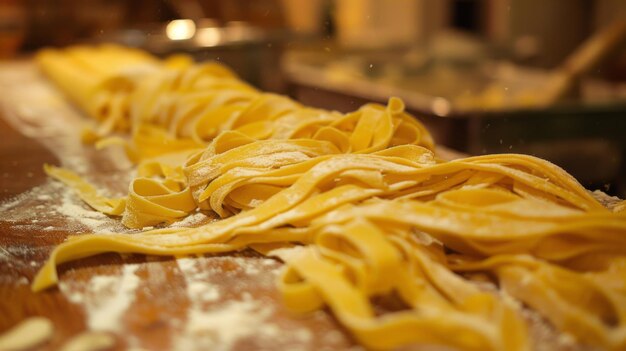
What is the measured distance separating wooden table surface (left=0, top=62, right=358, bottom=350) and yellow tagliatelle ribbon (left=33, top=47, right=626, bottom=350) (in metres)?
0.04

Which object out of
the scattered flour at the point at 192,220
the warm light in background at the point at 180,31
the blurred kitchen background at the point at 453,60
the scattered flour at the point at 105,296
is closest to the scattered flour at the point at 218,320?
the scattered flour at the point at 105,296

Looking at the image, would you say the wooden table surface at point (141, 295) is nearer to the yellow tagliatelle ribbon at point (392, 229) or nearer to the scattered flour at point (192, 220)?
the yellow tagliatelle ribbon at point (392, 229)

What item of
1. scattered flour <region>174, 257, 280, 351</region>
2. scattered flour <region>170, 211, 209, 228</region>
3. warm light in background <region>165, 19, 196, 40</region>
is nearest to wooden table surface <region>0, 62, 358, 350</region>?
scattered flour <region>174, 257, 280, 351</region>

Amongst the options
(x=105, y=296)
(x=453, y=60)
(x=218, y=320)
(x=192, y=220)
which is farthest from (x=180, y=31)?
(x=218, y=320)

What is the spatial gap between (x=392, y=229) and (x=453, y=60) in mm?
4282

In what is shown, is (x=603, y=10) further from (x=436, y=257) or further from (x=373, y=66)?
(x=436, y=257)

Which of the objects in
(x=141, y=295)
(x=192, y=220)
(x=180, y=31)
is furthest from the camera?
(x=180, y=31)

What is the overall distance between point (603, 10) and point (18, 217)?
8713 mm

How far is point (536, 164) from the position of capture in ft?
4.71

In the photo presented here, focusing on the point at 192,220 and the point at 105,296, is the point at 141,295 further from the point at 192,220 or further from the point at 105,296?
the point at 192,220

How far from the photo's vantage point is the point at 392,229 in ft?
4.09

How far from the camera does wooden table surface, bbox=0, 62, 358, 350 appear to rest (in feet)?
3.43

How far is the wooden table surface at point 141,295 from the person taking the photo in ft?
3.43

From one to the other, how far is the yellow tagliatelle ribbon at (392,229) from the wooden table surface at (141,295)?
0.12 feet
